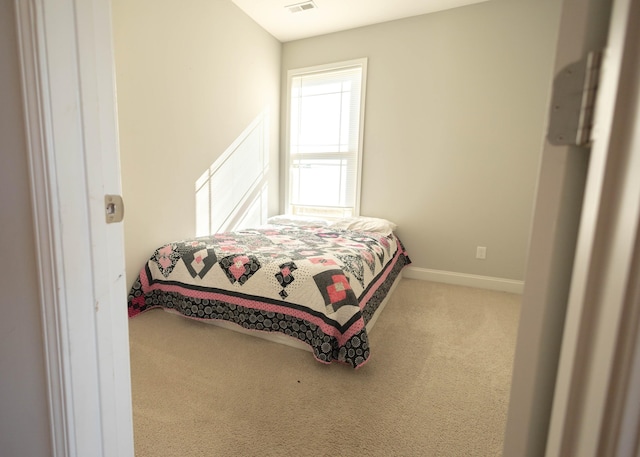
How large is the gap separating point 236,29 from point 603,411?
371 cm

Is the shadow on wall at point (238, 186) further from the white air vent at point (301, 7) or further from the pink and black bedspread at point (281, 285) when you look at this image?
the white air vent at point (301, 7)

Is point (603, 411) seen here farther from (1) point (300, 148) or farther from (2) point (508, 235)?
(1) point (300, 148)

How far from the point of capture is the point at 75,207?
0.57 meters

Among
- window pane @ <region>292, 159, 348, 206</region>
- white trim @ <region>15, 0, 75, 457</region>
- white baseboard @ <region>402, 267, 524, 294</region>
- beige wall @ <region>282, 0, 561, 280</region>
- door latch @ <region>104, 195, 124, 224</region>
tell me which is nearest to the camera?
white trim @ <region>15, 0, 75, 457</region>

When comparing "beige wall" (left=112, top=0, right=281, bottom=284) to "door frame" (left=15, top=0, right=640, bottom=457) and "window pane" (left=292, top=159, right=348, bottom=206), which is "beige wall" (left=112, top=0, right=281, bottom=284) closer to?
"window pane" (left=292, top=159, right=348, bottom=206)

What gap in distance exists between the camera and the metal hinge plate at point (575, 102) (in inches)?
13.2

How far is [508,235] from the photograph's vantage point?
2.94 m

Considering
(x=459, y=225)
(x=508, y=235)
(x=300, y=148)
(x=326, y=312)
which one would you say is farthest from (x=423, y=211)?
(x=326, y=312)

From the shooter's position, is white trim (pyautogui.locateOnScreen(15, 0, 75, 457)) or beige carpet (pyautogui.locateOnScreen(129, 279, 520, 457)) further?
beige carpet (pyautogui.locateOnScreen(129, 279, 520, 457))

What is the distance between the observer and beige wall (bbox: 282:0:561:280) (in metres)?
2.76

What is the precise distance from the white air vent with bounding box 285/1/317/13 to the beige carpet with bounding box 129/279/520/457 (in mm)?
3027

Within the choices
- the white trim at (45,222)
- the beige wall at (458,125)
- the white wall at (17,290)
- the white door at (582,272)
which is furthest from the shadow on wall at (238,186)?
the white door at (582,272)

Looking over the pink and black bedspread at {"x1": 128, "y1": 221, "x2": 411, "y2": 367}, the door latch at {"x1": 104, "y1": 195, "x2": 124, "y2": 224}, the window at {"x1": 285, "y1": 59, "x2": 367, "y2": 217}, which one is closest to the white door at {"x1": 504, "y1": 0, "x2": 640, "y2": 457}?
the door latch at {"x1": 104, "y1": 195, "x2": 124, "y2": 224}

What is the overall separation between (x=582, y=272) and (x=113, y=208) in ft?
2.63
